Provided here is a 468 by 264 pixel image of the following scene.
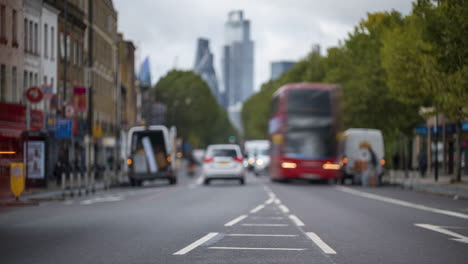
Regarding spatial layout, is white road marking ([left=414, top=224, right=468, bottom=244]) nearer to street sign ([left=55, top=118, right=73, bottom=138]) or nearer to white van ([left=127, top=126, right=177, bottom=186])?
street sign ([left=55, top=118, right=73, bottom=138])

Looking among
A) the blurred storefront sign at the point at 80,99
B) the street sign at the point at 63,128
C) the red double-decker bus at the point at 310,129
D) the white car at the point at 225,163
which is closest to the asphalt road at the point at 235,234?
the street sign at the point at 63,128

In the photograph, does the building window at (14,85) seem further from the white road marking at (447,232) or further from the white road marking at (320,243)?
the white road marking at (320,243)

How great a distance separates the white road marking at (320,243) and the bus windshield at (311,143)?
88.9ft

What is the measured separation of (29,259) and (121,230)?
4.81m

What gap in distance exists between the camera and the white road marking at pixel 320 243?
1260 centimetres

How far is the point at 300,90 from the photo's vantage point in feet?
140

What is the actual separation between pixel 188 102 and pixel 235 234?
120 m

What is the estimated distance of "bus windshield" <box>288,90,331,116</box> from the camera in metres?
42.5

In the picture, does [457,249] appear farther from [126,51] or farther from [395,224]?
[126,51]

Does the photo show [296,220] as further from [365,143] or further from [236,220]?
[365,143]

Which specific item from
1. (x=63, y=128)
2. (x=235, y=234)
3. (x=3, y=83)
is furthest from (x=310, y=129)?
(x=235, y=234)

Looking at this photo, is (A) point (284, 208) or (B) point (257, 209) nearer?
(B) point (257, 209)

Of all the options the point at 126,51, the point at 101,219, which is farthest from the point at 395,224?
the point at 126,51

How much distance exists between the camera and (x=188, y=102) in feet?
444
